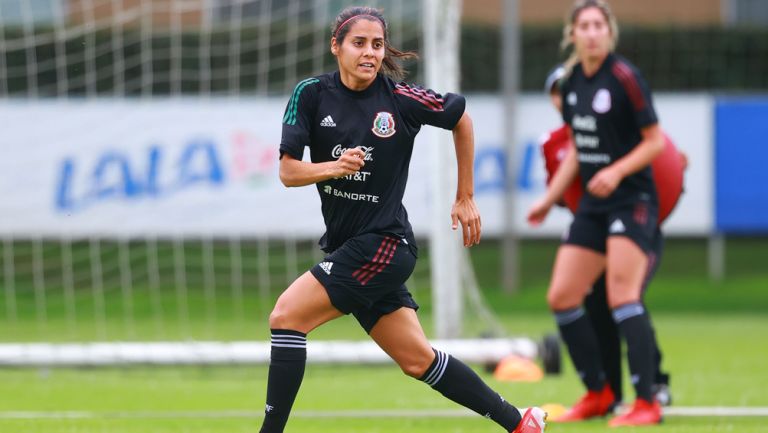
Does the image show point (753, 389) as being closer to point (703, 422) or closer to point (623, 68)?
point (703, 422)

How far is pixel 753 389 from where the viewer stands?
9.10 meters

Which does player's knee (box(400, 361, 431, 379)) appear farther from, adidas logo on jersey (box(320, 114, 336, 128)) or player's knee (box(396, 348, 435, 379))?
adidas logo on jersey (box(320, 114, 336, 128))

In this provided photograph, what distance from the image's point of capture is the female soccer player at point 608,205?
23.9 ft

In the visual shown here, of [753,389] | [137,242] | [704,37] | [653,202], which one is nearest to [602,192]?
[653,202]

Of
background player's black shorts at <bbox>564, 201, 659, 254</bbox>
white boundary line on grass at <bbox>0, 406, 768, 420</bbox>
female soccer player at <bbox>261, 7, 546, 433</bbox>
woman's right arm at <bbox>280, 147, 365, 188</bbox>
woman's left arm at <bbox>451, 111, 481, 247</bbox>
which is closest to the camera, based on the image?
woman's right arm at <bbox>280, 147, 365, 188</bbox>

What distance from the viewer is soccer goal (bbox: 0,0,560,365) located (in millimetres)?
13547

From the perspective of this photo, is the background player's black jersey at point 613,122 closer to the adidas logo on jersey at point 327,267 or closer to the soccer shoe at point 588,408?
the soccer shoe at point 588,408

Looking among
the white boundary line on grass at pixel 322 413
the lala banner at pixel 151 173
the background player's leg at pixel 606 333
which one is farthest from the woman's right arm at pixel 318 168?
the lala banner at pixel 151 173

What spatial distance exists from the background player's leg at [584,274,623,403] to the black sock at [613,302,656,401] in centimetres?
54

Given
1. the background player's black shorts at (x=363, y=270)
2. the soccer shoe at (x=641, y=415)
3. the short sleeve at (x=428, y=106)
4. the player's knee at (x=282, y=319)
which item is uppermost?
the short sleeve at (x=428, y=106)

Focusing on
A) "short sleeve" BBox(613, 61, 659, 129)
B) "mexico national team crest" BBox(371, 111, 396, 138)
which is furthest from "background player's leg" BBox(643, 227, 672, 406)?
"mexico national team crest" BBox(371, 111, 396, 138)

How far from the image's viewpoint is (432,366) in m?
5.79

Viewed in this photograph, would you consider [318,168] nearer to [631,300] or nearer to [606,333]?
[631,300]

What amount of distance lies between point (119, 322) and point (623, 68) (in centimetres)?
860
